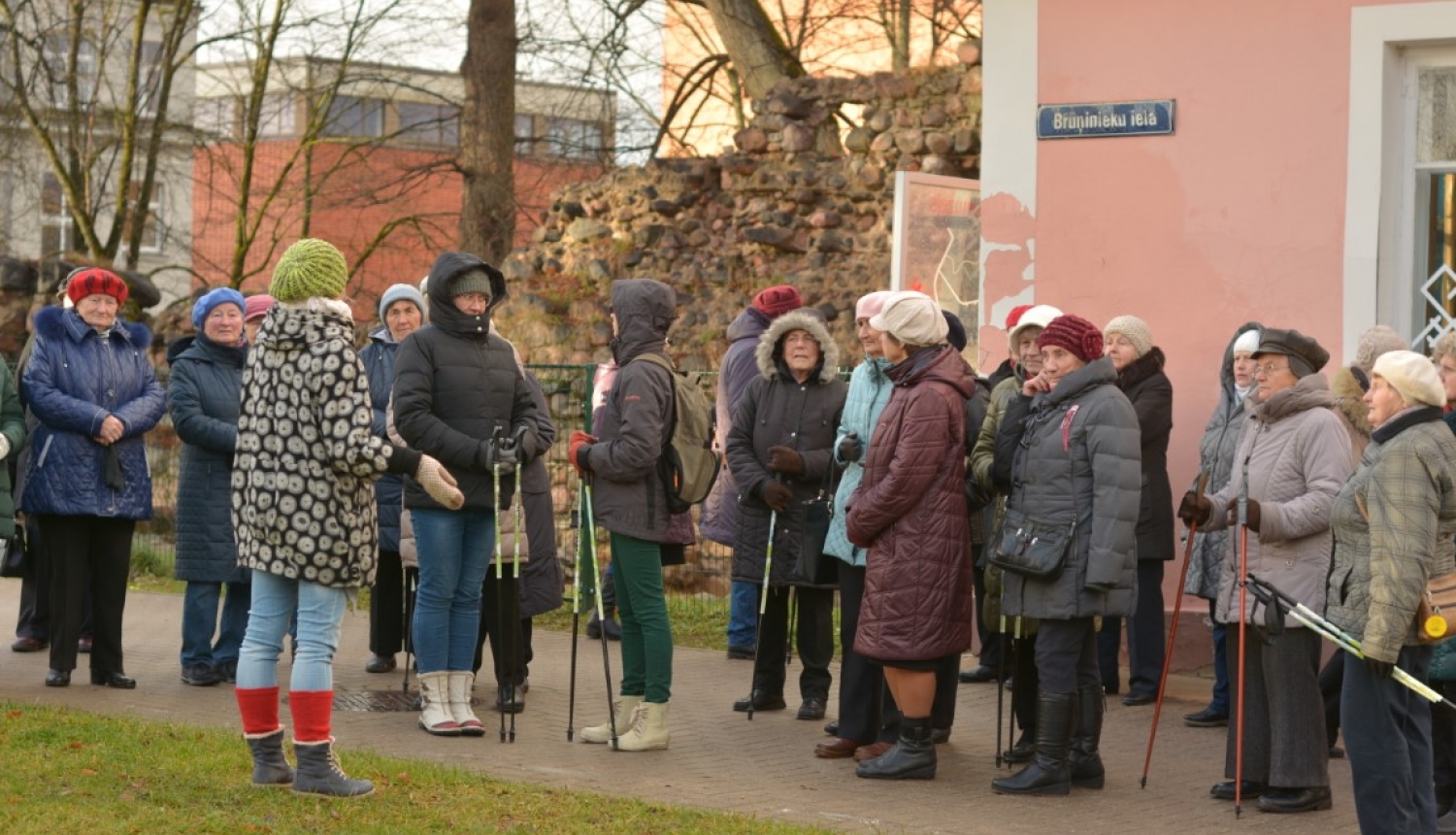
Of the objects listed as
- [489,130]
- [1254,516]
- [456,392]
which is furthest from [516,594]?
[489,130]

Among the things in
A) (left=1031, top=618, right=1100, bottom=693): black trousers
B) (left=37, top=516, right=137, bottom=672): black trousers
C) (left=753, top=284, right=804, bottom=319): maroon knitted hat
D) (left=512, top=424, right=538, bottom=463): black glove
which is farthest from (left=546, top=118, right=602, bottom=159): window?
(left=1031, top=618, right=1100, bottom=693): black trousers

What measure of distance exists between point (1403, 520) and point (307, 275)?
12.9 feet

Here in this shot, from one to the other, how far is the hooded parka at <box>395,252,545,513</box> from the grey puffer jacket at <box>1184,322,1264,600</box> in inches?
121

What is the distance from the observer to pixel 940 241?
508 inches

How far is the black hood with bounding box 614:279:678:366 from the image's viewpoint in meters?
8.65

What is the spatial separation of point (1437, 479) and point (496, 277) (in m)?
4.23

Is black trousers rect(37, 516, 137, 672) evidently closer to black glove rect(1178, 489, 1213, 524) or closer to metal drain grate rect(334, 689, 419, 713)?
metal drain grate rect(334, 689, 419, 713)

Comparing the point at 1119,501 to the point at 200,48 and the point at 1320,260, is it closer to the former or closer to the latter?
the point at 1320,260

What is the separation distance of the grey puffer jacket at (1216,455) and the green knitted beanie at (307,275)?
4.01 meters

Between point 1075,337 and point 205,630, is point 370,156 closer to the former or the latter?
point 205,630

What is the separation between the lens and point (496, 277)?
9047 millimetres

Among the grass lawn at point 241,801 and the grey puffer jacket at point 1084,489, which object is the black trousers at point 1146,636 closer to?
the grey puffer jacket at point 1084,489

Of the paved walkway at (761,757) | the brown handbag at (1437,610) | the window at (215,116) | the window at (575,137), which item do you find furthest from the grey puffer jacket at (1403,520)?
the window at (215,116)

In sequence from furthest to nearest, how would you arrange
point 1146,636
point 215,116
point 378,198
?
point 215,116
point 378,198
point 1146,636
